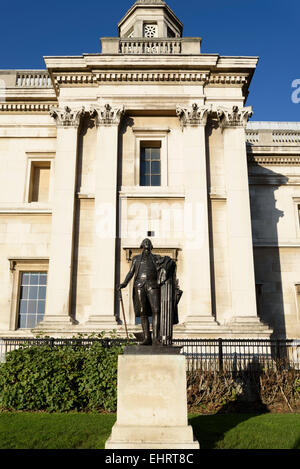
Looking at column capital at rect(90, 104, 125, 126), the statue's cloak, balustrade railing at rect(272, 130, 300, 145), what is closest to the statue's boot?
the statue's cloak

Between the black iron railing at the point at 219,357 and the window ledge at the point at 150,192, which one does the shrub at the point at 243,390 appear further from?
the window ledge at the point at 150,192

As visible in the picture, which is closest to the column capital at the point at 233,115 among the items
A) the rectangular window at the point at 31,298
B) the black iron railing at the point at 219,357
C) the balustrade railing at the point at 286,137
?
the balustrade railing at the point at 286,137

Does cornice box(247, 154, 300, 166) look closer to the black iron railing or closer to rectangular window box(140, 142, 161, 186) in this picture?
rectangular window box(140, 142, 161, 186)

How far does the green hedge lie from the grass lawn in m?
0.50

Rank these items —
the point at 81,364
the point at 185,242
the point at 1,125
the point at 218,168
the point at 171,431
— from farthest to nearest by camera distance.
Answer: the point at 1,125 < the point at 218,168 < the point at 185,242 < the point at 81,364 < the point at 171,431

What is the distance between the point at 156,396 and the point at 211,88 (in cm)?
1569

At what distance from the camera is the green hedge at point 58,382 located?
11.2m

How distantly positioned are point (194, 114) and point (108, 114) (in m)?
3.75

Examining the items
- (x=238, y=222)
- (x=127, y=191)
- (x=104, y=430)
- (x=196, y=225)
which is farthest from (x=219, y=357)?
(x=127, y=191)

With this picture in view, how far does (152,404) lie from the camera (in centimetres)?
729

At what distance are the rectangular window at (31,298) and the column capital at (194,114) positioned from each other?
922 centimetres

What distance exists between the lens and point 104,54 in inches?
747

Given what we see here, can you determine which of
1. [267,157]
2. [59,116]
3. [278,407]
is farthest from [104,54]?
[278,407]

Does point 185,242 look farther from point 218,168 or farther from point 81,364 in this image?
point 81,364
